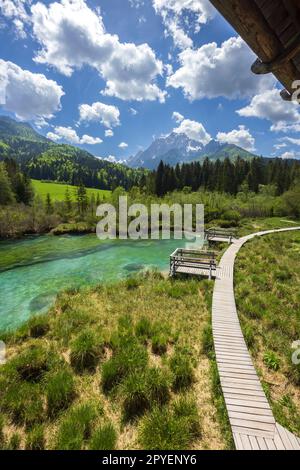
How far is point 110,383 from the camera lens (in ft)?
19.9

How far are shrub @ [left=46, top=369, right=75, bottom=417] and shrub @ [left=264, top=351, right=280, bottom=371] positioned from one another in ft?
17.9

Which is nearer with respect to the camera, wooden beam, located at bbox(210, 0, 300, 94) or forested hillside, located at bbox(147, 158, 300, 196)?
wooden beam, located at bbox(210, 0, 300, 94)

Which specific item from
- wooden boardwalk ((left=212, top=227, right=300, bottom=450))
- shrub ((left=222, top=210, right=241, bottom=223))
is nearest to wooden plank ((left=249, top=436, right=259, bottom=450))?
wooden boardwalk ((left=212, top=227, right=300, bottom=450))

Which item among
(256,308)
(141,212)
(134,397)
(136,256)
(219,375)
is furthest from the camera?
(141,212)

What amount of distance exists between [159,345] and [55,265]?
16.5 metres

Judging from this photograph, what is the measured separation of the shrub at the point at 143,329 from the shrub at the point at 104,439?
3.42 metres

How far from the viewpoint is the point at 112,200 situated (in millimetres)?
49906

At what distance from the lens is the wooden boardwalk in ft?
14.4

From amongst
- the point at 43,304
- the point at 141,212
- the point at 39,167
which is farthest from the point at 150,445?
the point at 39,167

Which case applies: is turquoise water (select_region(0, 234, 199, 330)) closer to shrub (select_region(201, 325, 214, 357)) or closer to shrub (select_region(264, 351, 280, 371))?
shrub (select_region(201, 325, 214, 357))

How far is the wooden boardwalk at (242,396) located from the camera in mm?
A: 4379

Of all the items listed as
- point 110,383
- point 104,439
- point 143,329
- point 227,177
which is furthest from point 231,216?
point 104,439

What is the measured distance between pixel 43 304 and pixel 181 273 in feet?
27.7

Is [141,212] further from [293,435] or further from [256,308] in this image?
[293,435]
